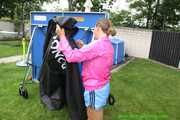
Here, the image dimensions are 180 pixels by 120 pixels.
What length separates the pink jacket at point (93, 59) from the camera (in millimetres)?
3273

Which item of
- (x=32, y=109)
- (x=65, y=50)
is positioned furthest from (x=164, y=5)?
(x=65, y=50)

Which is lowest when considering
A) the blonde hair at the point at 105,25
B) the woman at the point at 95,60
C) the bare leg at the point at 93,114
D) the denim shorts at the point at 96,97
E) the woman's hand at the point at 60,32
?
the bare leg at the point at 93,114

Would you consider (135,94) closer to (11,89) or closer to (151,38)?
(11,89)

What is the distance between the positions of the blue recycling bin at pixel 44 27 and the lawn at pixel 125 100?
2.48 ft

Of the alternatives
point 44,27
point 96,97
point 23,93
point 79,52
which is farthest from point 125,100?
point 79,52

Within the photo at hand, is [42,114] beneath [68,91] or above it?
beneath

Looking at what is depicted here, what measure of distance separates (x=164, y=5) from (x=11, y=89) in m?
14.3

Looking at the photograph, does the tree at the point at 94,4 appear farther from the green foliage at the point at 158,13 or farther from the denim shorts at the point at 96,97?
the denim shorts at the point at 96,97

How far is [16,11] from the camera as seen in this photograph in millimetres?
25984

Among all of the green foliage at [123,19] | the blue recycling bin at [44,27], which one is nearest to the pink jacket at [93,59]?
the blue recycling bin at [44,27]

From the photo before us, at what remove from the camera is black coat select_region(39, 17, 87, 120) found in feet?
12.5

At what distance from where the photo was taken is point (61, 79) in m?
4.03

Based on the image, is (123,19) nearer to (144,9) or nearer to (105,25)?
(144,9)

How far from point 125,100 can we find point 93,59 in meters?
3.00
